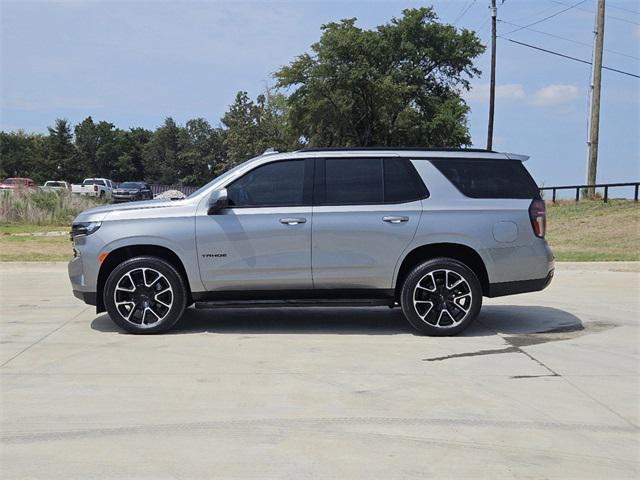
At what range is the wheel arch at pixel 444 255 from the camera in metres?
7.35

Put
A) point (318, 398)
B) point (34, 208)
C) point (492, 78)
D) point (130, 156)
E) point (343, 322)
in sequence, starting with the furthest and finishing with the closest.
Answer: point (130, 156)
point (492, 78)
point (34, 208)
point (343, 322)
point (318, 398)

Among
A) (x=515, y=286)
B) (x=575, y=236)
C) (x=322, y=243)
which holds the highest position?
(x=322, y=243)

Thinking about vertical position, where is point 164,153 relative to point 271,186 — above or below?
above

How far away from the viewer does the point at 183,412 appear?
4.87m

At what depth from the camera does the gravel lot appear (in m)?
4.04

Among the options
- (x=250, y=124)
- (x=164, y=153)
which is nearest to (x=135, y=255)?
(x=250, y=124)

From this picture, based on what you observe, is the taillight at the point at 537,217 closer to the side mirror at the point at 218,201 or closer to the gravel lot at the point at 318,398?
the gravel lot at the point at 318,398

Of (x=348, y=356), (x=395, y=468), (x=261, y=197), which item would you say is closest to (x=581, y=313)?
(x=348, y=356)

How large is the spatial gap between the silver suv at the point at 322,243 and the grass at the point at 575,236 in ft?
24.9

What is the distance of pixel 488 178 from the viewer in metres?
7.48

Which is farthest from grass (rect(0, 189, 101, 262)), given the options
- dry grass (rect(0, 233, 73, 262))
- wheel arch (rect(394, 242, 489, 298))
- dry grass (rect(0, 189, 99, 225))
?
wheel arch (rect(394, 242, 489, 298))

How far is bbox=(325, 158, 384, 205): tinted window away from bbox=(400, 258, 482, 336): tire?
939 mm

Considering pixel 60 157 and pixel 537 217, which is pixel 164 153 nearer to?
pixel 60 157

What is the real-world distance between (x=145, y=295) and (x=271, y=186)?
180 centimetres
